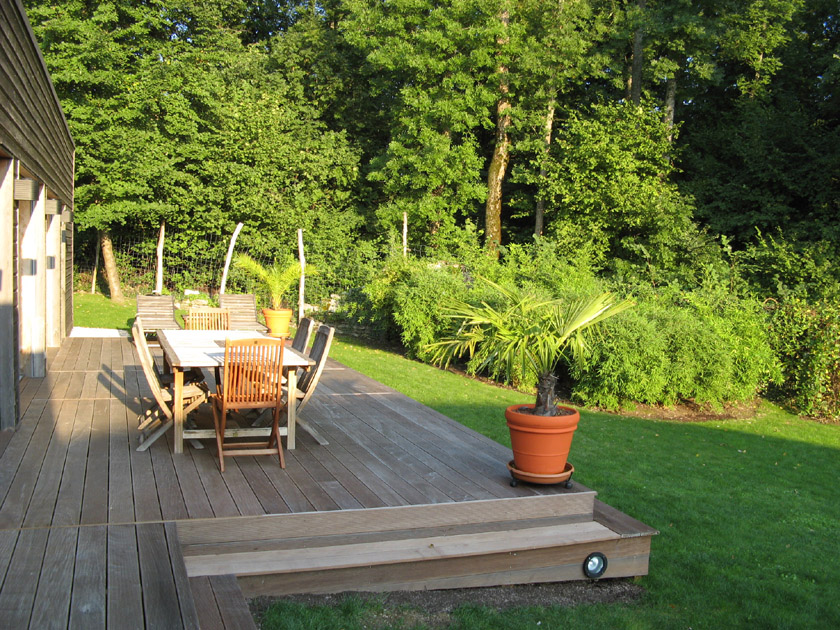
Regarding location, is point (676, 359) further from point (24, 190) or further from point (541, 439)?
point (24, 190)

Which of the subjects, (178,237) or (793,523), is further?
(178,237)

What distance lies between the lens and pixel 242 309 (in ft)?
36.1

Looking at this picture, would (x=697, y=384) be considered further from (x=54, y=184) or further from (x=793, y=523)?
(x=54, y=184)

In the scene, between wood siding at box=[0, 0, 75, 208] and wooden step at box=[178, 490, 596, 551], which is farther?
wood siding at box=[0, 0, 75, 208]

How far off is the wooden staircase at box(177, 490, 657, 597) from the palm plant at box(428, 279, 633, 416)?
67cm

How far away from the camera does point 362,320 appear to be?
1363cm

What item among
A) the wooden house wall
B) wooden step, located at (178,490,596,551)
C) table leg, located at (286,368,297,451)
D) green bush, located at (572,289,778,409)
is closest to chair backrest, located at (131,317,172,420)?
table leg, located at (286,368,297,451)

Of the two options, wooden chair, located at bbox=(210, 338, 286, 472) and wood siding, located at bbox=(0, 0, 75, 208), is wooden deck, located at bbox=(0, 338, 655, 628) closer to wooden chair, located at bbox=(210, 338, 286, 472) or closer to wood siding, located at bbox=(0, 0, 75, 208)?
wooden chair, located at bbox=(210, 338, 286, 472)

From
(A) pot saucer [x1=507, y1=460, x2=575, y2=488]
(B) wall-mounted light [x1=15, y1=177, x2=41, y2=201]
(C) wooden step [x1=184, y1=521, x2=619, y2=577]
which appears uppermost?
(B) wall-mounted light [x1=15, y1=177, x2=41, y2=201]

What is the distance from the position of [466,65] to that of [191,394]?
16880 millimetres

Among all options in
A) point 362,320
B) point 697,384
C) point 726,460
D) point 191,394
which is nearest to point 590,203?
point 362,320

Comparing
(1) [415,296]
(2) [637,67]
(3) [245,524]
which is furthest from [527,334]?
(2) [637,67]

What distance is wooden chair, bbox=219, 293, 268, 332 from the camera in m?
10.6

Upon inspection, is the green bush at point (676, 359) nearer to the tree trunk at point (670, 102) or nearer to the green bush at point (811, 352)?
the green bush at point (811, 352)
